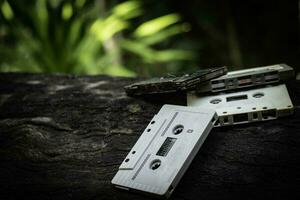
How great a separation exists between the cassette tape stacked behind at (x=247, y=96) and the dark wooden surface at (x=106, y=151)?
4 cm

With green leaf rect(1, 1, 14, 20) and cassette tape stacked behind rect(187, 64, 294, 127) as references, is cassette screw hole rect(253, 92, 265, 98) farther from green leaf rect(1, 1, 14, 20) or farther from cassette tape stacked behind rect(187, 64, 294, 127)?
green leaf rect(1, 1, 14, 20)

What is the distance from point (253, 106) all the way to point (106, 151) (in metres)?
0.58

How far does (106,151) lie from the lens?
1465mm

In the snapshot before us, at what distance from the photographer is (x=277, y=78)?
61.6 inches

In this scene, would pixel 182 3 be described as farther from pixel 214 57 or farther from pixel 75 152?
pixel 75 152

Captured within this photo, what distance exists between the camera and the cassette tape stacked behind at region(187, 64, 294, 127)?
1421 mm

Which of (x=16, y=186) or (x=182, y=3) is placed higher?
(x=182, y=3)

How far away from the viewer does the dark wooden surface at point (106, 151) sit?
3.92 feet

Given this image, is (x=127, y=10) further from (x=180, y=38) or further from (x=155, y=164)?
(x=155, y=164)

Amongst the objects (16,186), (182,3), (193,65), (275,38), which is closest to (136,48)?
(193,65)

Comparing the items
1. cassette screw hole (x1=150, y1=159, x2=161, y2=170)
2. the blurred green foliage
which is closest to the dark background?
the blurred green foliage

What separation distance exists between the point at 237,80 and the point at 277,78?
0.16 m

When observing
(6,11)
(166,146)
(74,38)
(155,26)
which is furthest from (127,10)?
(166,146)

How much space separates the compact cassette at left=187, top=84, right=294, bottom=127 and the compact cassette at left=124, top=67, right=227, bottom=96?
0.10 m
